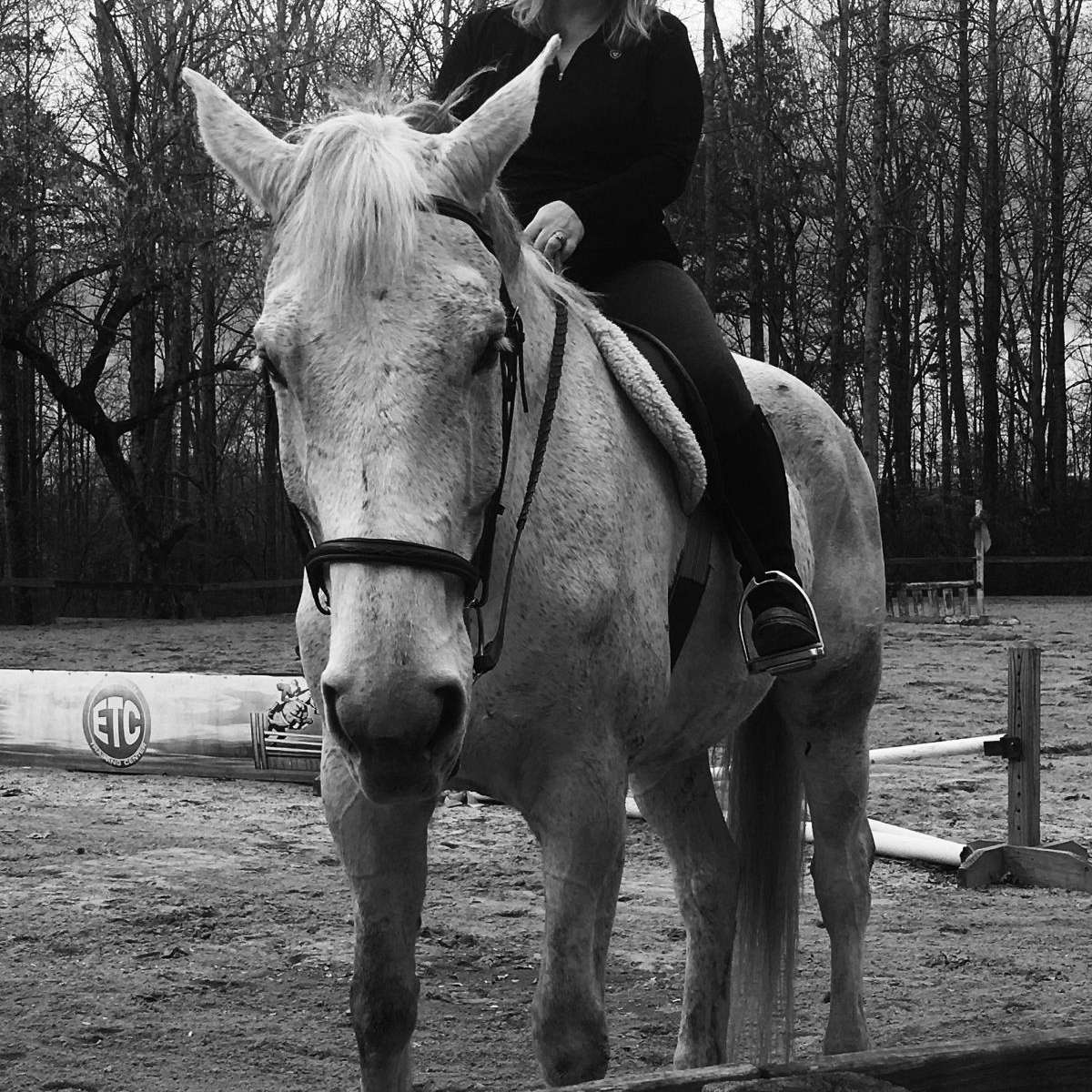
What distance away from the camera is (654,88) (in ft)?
10.8

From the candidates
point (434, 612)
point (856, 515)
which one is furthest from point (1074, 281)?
point (434, 612)

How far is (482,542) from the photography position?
2242mm

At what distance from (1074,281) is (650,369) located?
30715 millimetres

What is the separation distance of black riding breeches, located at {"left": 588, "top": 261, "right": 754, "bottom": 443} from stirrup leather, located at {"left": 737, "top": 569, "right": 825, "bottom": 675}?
349 millimetres

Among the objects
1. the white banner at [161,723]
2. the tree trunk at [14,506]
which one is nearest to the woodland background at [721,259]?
the tree trunk at [14,506]

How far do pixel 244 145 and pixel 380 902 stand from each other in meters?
1.43

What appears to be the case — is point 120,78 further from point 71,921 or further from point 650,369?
point 650,369

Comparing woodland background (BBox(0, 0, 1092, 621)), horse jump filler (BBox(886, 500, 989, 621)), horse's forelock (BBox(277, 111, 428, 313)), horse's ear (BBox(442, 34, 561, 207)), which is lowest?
horse jump filler (BBox(886, 500, 989, 621))

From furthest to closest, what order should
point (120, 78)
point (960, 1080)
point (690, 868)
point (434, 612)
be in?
point (120, 78) → point (690, 868) → point (434, 612) → point (960, 1080)

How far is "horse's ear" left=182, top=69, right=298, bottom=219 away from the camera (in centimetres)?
237

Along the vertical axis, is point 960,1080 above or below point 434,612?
below

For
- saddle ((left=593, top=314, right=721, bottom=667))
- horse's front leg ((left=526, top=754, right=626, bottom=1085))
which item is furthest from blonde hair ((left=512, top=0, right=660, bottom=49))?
horse's front leg ((left=526, top=754, right=626, bottom=1085))

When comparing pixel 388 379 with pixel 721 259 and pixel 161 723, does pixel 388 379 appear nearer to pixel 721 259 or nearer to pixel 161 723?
pixel 161 723

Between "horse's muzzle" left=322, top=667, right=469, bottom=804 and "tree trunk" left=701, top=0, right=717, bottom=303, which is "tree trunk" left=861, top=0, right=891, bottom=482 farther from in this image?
"horse's muzzle" left=322, top=667, right=469, bottom=804
